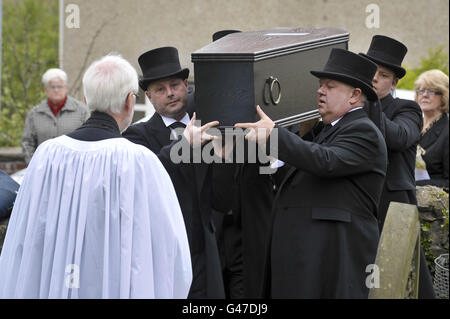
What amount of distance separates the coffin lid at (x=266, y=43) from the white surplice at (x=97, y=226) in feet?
3.06

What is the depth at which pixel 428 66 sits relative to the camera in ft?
45.1

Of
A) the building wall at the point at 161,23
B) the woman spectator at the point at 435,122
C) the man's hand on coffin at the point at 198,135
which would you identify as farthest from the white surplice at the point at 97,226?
the building wall at the point at 161,23

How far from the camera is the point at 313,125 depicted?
231 inches

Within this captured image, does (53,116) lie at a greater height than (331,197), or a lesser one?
greater

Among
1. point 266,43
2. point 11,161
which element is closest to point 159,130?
point 266,43

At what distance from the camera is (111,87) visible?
4246mm

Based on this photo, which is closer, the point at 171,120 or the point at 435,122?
the point at 171,120

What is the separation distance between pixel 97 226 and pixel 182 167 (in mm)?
1152

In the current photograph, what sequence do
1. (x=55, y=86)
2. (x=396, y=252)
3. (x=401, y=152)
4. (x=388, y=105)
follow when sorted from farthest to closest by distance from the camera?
(x=55, y=86)
(x=388, y=105)
(x=401, y=152)
(x=396, y=252)

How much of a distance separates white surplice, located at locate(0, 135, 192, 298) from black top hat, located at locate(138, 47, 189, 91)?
4.22 feet

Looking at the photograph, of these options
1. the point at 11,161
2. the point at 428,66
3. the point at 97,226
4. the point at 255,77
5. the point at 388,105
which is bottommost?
the point at 11,161

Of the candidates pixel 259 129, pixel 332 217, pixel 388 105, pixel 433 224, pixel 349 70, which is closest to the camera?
pixel 259 129

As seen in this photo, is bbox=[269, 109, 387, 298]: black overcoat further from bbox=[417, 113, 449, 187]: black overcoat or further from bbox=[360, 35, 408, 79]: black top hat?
bbox=[417, 113, 449, 187]: black overcoat

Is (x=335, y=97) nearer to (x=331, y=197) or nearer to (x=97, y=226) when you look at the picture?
(x=331, y=197)
